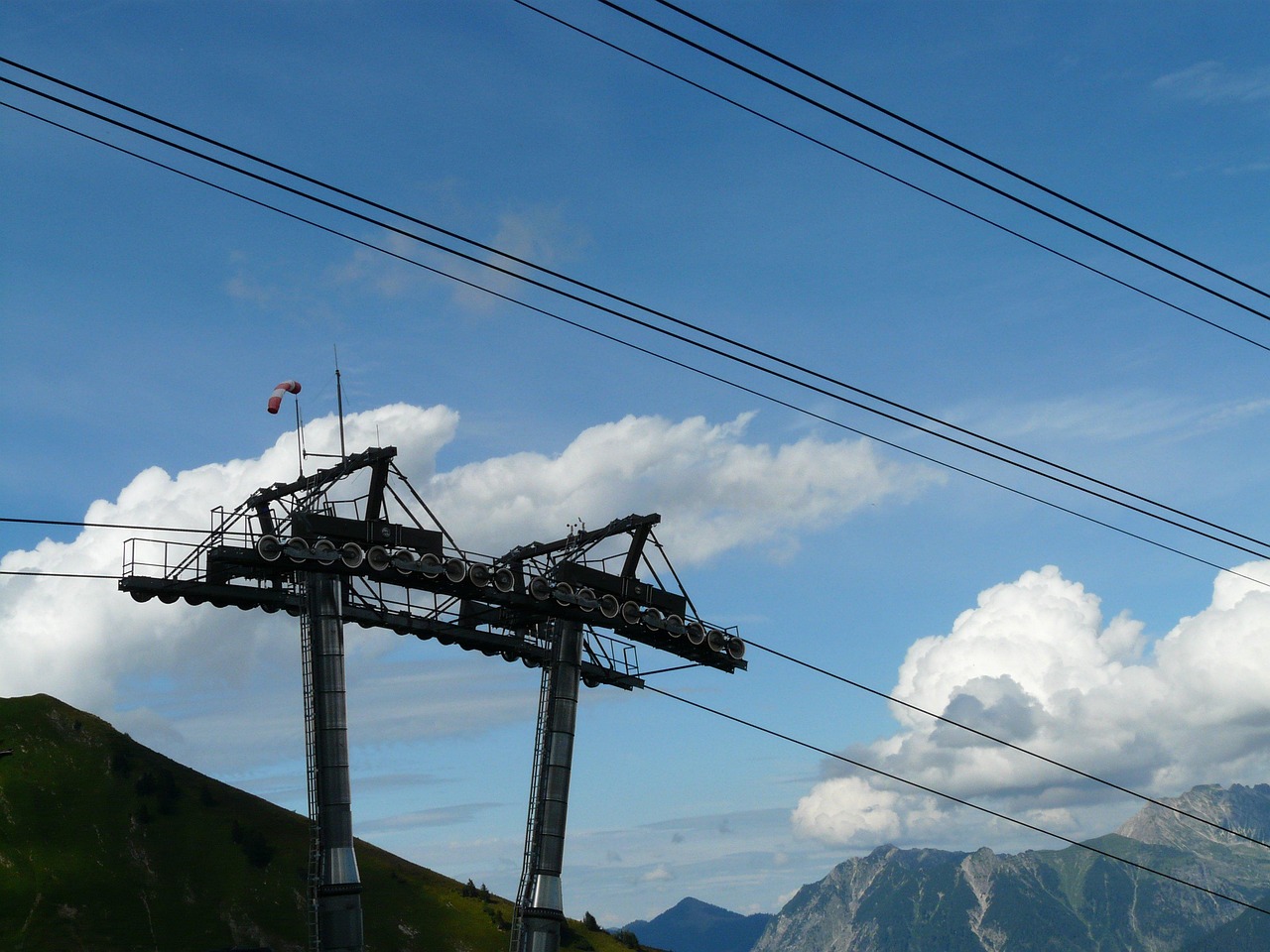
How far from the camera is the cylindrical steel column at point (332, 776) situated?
43.2m

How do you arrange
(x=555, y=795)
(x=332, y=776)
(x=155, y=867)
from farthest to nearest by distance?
(x=155, y=867) → (x=555, y=795) → (x=332, y=776)

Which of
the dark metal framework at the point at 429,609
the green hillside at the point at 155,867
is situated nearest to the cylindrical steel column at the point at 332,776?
the dark metal framework at the point at 429,609

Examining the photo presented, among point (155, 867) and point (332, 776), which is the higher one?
point (155, 867)

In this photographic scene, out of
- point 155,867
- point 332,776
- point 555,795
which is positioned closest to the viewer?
point 332,776

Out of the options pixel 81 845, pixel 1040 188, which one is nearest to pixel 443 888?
pixel 81 845

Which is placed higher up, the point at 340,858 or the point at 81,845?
the point at 81,845

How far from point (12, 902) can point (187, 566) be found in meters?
121

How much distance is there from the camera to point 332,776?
44375 mm

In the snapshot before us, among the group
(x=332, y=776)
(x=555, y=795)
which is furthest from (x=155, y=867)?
(x=332, y=776)

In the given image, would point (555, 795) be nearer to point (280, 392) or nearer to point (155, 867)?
point (280, 392)

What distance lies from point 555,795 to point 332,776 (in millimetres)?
8990

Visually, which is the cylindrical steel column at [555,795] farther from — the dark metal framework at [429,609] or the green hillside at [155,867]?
the green hillside at [155,867]

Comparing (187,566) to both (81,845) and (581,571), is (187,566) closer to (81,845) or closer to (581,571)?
(581,571)

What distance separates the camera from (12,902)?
480ft
